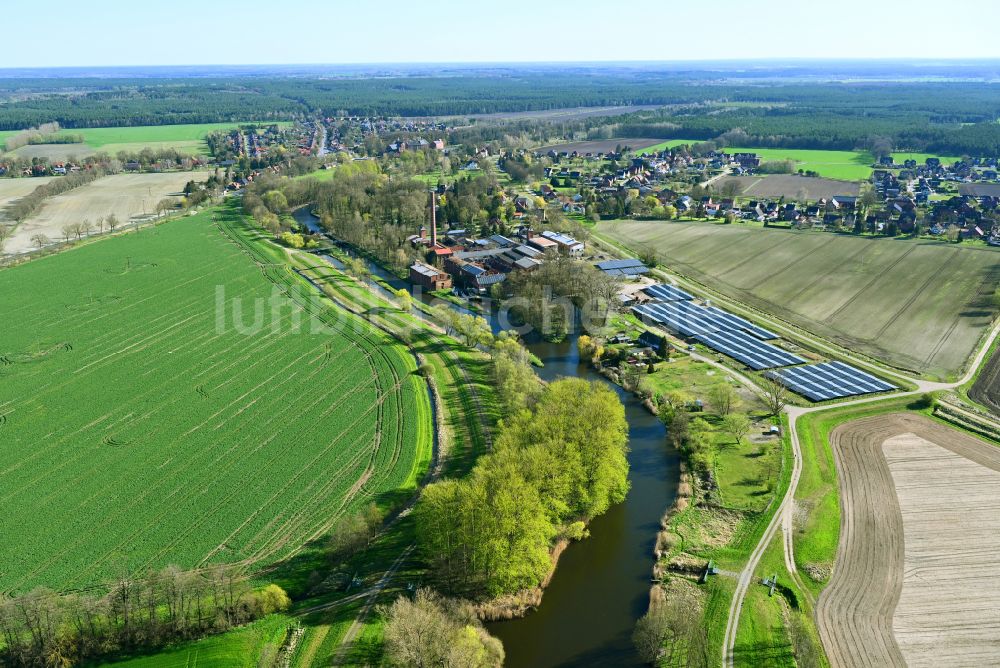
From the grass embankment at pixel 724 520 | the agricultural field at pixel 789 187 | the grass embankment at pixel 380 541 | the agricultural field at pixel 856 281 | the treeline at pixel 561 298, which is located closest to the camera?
the grass embankment at pixel 380 541

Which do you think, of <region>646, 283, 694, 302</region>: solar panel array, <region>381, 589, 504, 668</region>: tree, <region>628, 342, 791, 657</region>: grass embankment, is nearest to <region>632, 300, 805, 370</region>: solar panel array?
<region>646, 283, 694, 302</region>: solar panel array

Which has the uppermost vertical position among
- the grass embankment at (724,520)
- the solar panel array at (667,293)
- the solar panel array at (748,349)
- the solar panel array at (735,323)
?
the solar panel array at (667,293)

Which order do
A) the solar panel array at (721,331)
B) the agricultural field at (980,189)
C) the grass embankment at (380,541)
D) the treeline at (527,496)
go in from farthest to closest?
1. the agricultural field at (980,189)
2. the solar panel array at (721,331)
3. the treeline at (527,496)
4. the grass embankment at (380,541)

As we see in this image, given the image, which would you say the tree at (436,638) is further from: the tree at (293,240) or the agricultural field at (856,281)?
the tree at (293,240)

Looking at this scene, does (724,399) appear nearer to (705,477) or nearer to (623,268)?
(705,477)

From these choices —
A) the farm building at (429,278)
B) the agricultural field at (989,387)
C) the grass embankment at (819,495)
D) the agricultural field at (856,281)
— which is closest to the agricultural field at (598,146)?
the agricultural field at (856,281)

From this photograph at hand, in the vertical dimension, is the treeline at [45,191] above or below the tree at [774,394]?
above

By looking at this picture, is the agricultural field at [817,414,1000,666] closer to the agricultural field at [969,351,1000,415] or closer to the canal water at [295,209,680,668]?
the agricultural field at [969,351,1000,415]
